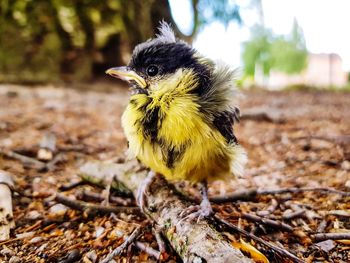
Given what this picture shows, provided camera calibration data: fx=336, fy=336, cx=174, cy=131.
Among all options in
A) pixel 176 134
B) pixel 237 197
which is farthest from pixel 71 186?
pixel 237 197

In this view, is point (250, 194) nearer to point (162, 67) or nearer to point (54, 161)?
point (162, 67)

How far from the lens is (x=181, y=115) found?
1.73m

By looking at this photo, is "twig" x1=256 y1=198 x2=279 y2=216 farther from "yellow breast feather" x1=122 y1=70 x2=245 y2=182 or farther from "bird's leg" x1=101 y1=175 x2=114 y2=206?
"bird's leg" x1=101 y1=175 x2=114 y2=206

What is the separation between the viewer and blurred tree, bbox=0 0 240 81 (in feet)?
20.3

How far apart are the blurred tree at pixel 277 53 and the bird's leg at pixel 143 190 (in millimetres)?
16704

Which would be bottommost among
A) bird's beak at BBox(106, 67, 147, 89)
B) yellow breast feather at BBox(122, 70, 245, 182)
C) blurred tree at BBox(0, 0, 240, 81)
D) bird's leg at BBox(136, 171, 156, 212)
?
bird's leg at BBox(136, 171, 156, 212)

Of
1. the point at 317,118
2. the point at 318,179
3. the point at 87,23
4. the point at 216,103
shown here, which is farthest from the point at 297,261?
the point at 87,23

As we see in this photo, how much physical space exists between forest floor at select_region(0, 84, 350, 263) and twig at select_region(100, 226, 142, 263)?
0.15 feet

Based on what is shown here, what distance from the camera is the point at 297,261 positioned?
1.39 m

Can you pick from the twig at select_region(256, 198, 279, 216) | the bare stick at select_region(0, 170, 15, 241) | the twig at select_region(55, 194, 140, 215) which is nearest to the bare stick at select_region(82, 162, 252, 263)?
the twig at select_region(55, 194, 140, 215)

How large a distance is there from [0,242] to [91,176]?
0.75 meters

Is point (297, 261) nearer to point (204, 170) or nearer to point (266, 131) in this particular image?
point (204, 170)

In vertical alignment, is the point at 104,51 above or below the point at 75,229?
above

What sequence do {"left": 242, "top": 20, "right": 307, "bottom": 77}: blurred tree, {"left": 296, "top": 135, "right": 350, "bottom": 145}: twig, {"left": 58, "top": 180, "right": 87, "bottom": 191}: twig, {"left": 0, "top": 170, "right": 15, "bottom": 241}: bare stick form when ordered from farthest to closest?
1. {"left": 242, "top": 20, "right": 307, "bottom": 77}: blurred tree
2. {"left": 296, "top": 135, "right": 350, "bottom": 145}: twig
3. {"left": 58, "top": 180, "right": 87, "bottom": 191}: twig
4. {"left": 0, "top": 170, "right": 15, "bottom": 241}: bare stick
